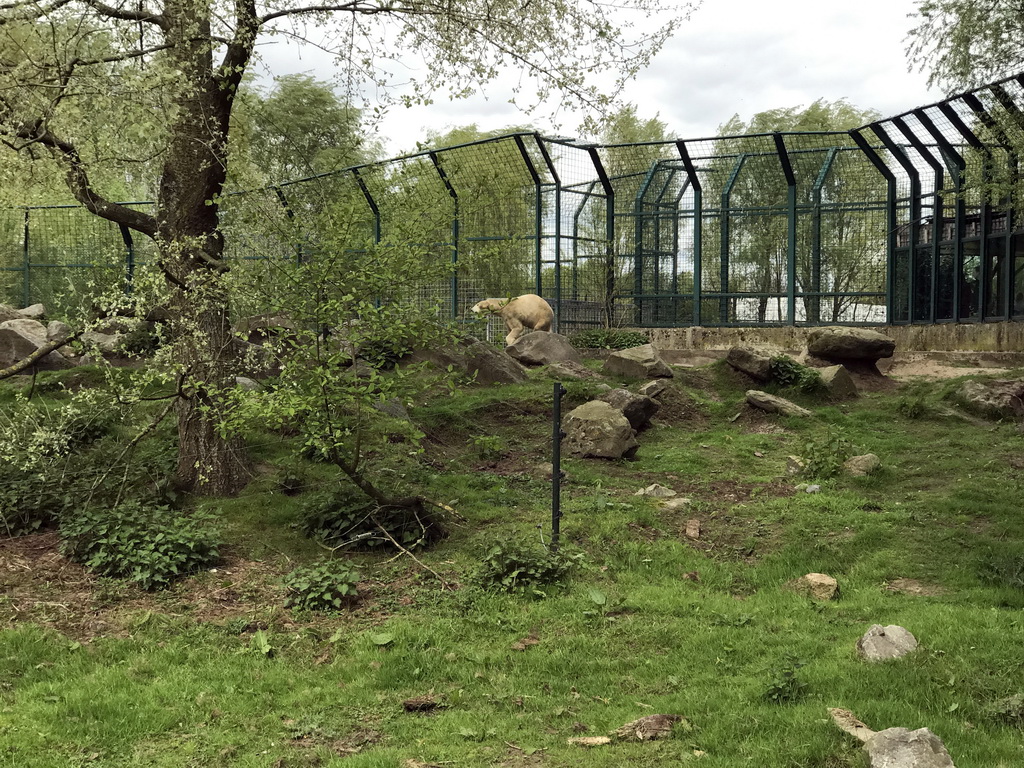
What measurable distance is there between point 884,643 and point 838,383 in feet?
27.5

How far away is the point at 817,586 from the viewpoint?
6.68 m

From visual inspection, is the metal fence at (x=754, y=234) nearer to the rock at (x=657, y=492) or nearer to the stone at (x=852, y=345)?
the stone at (x=852, y=345)

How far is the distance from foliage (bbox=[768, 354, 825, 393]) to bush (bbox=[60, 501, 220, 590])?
331 inches

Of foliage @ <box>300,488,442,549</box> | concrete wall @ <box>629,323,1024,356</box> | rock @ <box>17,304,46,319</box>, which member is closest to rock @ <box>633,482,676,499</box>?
foliage @ <box>300,488,442,549</box>

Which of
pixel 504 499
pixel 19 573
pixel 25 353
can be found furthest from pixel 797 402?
pixel 25 353

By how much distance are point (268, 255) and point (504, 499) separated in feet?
10.3

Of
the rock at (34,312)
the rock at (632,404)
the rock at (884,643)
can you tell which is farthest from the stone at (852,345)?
the rock at (34,312)

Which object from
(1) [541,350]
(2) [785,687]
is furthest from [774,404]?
(2) [785,687]

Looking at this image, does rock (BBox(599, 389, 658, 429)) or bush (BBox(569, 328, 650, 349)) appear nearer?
rock (BBox(599, 389, 658, 429))

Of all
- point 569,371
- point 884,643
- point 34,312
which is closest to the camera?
point 884,643

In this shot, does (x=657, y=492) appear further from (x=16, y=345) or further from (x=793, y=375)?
(x=16, y=345)

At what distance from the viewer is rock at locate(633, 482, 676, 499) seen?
29.3 feet

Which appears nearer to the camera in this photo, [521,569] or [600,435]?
[521,569]

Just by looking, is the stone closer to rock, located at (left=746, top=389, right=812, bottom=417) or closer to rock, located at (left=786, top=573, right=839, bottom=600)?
rock, located at (left=746, top=389, right=812, bottom=417)
